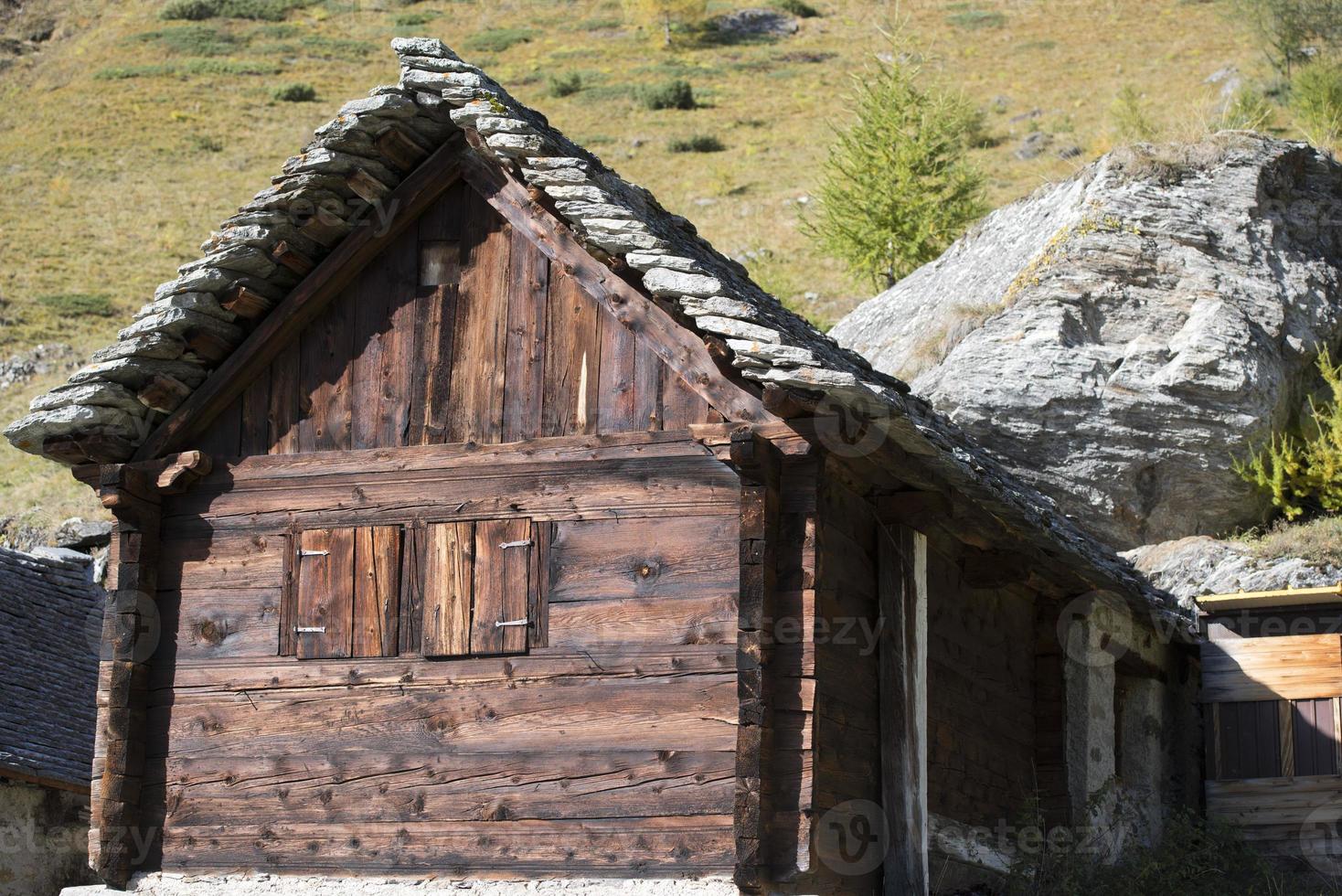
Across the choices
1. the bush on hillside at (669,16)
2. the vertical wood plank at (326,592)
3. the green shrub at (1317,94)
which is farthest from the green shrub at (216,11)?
the vertical wood plank at (326,592)

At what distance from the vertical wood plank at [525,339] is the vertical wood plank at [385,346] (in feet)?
2.23

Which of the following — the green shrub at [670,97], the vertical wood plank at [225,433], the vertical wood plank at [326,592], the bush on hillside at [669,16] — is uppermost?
the bush on hillside at [669,16]

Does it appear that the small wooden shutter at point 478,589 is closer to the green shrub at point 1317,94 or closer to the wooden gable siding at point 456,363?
the wooden gable siding at point 456,363

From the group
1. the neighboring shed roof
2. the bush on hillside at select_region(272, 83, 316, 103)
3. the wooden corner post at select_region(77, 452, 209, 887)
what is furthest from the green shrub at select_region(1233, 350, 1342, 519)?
the bush on hillside at select_region(272, 83, 316, 103)

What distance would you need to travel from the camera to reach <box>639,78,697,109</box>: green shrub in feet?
168

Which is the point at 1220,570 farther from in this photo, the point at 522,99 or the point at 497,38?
the point at 497,38

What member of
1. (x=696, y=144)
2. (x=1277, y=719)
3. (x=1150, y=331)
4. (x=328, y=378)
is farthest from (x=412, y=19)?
(x=328, y=378)

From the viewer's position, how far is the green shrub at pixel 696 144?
153 ft

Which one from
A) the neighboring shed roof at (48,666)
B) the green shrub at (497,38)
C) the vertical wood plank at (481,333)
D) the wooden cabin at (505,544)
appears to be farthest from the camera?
the green shrub at (497,38)

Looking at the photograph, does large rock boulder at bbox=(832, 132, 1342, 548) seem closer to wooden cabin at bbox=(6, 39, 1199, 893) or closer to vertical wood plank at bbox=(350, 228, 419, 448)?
wooden cabin at bbox=(6, 39, 1199, 893)

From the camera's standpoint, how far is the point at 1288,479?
17.0 m

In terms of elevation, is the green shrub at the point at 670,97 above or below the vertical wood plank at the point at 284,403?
above

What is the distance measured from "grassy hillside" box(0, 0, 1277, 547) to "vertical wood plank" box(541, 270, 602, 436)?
19.9 metres

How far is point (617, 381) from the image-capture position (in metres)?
8.02
